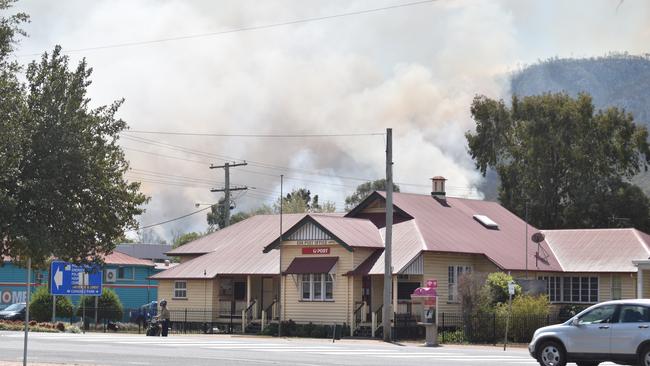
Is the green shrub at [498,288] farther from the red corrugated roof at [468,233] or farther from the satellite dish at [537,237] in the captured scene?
the satellite dish at [537,237]

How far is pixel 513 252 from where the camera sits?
5384 cm

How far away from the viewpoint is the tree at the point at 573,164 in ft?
250

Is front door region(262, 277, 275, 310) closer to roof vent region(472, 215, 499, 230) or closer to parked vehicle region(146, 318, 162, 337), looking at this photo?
roof vent region(472, 215, 499, 230)

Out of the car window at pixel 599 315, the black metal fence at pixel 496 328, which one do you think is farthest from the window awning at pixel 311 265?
the car window at pixel 599 315

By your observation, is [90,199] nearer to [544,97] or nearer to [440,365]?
[440,365]

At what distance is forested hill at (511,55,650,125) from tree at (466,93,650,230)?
94.6m

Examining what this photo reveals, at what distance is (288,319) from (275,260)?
11.7 ft

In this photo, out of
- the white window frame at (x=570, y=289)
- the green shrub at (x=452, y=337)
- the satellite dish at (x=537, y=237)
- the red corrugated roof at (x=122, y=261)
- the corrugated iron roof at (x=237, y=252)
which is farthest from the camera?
the red corrugated roof at (x=122, y=261)

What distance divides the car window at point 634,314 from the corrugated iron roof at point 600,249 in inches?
1100

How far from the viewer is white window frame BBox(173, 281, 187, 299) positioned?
57594 mm

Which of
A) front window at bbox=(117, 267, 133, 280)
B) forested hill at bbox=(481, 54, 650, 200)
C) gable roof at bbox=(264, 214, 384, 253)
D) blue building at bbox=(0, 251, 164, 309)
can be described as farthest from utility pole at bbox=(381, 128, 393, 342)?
forested hill at bbox=(481, 54, 650, 200)

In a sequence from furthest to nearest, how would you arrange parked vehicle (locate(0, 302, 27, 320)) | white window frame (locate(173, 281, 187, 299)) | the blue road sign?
1. parked vehicle (locate(0, 302, 27, 320))
2. white window frame (locate(173, 281, 187, 299))
3. the blue road sign

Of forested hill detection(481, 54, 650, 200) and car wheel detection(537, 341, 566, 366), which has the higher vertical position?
forested hill detection(481, 54, 650, 200)

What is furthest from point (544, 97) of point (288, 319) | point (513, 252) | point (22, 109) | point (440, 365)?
point (22, 109)
